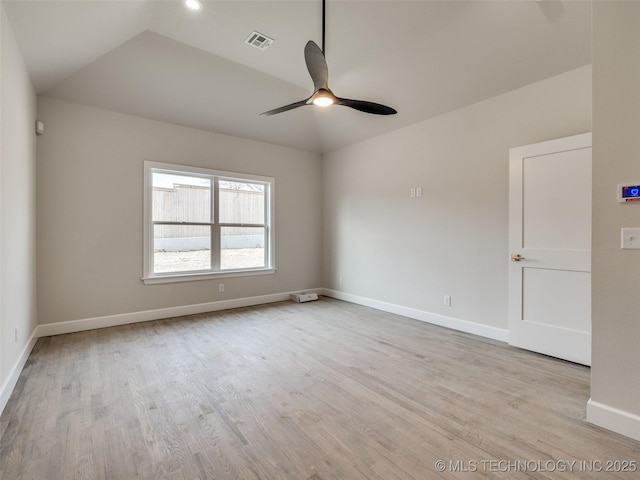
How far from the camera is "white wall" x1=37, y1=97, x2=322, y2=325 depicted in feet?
12.0

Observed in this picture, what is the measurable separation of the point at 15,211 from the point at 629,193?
4.50 m

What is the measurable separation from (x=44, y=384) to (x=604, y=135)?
4.43 meters

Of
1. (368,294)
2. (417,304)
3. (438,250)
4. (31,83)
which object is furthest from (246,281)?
(31,83)

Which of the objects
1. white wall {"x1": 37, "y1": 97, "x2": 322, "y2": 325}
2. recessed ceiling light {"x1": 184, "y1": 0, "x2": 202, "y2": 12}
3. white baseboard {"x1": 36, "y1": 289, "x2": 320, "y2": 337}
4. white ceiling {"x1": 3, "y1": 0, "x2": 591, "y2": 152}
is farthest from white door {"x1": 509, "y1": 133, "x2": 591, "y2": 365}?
white wall {"x1": 37, "y1": 97, "x2": 322, "y2": 325}

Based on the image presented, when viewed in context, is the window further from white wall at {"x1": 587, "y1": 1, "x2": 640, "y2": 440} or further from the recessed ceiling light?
white wall at {"x1": 587, "y1": 1, "x2": 640, "y2": 440}

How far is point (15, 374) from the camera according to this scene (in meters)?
2.47

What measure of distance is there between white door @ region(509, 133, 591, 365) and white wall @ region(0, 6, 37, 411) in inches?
175

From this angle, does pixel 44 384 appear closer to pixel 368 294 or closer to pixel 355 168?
pixel 368 294

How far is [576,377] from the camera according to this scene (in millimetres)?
2588

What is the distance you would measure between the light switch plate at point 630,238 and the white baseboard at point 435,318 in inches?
74.5

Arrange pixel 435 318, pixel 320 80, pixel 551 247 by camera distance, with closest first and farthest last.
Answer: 1. pixel 320 80
2. pixel 551 247
3. pixel 435 318

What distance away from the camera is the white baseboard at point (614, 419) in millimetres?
1793

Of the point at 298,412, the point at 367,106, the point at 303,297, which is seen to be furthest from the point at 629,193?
the point at 303,297

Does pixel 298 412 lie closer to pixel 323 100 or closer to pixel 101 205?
pixel 323 100
